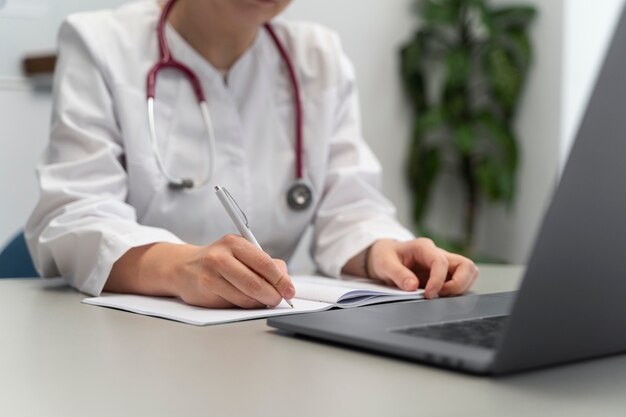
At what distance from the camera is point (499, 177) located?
324 centimetres

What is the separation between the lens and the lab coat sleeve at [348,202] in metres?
1.26

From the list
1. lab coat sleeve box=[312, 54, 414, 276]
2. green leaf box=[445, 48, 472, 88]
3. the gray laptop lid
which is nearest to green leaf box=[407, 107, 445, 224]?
green leaf box=[445, 48, 472, 88]

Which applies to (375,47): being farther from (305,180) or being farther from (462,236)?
(305,180)

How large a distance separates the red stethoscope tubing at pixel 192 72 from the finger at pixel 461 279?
0.45 m

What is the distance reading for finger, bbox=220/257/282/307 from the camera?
812mm

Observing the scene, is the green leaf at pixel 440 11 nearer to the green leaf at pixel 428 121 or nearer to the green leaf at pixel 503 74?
the green leaf at pixel 503 74

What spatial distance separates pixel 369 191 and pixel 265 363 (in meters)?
0.83

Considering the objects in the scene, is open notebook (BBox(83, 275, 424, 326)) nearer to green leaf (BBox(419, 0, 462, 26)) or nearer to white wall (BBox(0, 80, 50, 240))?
white wall (BBox(0, 80, 50, 240))

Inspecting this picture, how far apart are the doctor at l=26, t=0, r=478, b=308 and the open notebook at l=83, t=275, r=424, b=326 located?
42 mm

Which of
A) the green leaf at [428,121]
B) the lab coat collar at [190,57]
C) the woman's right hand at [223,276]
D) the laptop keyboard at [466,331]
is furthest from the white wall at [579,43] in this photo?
the laptop keyboard at [466,331]

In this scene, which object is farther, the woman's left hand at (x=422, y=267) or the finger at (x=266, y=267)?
the woman's left hand at (x=422, y=267)

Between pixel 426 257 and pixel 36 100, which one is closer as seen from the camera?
pixel 426 257

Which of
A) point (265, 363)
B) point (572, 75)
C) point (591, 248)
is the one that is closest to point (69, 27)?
point (265, 363)

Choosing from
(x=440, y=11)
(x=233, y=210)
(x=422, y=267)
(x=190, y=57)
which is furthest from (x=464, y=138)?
(x=233, y=210)
